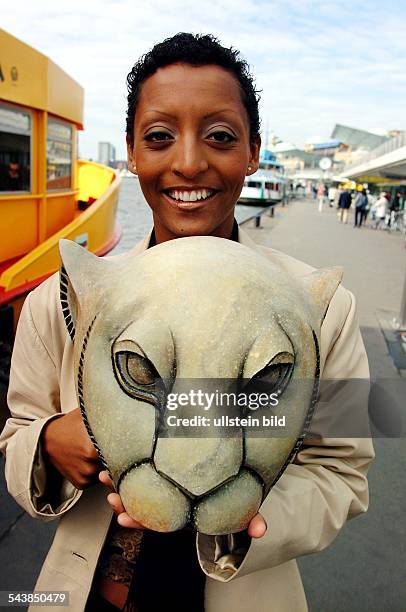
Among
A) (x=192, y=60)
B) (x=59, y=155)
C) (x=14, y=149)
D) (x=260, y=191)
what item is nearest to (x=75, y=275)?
(x=192, y=60)

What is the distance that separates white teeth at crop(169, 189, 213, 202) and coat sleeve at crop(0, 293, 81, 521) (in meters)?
0.54

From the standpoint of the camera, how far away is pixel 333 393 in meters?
1.33

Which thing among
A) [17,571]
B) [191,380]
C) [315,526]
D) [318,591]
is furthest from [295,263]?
[17,571]

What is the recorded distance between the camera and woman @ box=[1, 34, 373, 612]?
1186 millimetres

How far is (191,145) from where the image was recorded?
3.84 feet

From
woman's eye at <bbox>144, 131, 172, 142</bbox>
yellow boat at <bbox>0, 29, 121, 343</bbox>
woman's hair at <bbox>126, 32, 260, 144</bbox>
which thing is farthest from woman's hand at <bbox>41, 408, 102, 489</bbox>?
yellow boat at <bbox>0, 29, 121, 343</bbox>

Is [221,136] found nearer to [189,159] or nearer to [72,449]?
[189,159]

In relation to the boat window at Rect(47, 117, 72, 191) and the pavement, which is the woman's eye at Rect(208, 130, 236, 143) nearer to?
the pavement

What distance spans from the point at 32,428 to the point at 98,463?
27 cm

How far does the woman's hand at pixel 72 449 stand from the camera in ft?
3.61

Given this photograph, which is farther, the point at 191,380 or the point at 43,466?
the point at 43,466

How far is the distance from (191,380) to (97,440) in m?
0.20

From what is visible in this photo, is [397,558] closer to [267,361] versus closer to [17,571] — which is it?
[17,571]

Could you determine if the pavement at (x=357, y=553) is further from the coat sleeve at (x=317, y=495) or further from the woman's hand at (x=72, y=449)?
the woman's hand at (x=72, y=449)
